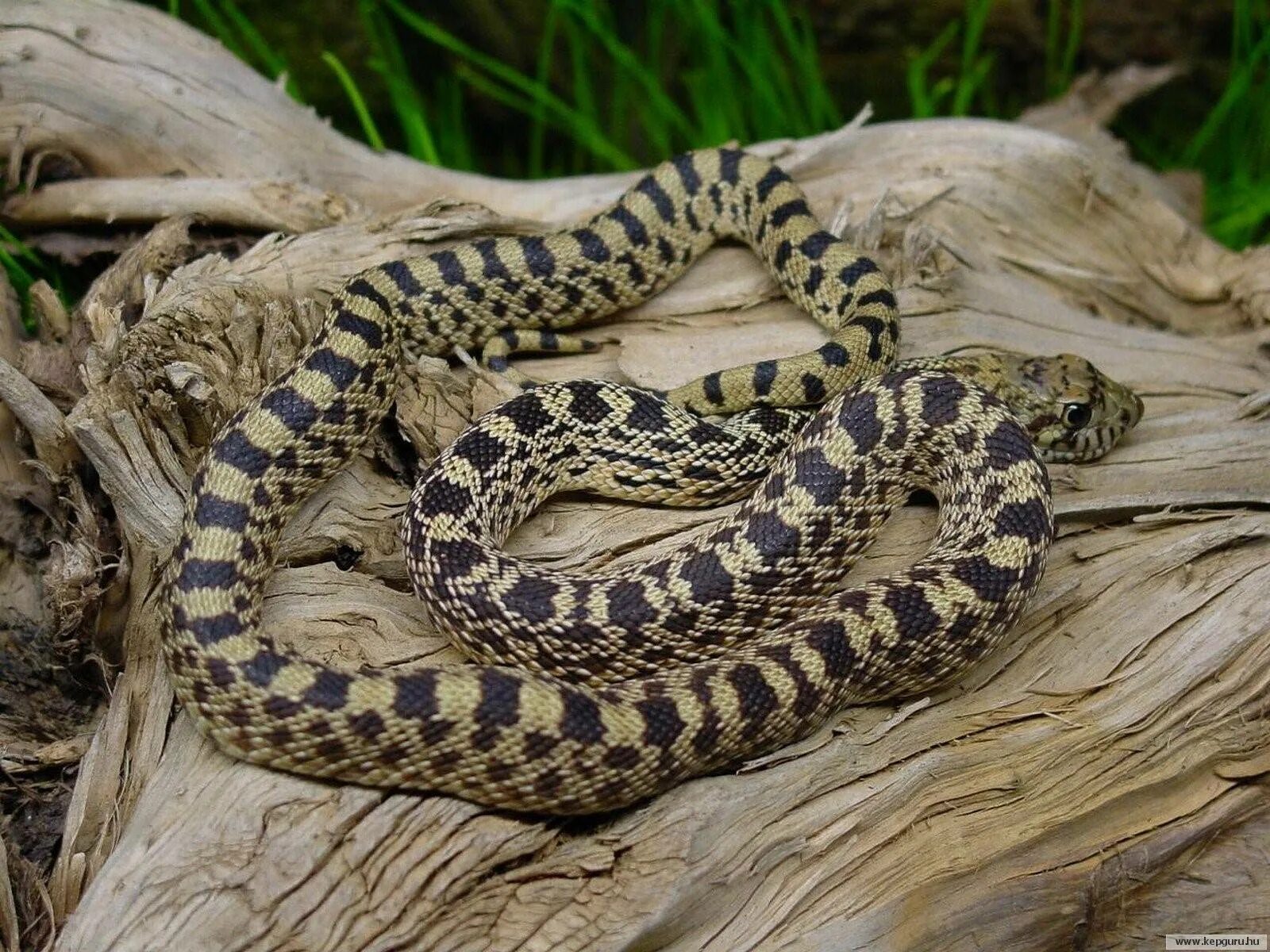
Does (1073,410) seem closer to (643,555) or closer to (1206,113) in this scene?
(643,555)

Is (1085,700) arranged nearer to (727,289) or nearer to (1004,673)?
(1004,673)

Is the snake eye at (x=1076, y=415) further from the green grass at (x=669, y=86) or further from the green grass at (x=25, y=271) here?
the green grass at (x=25, y=271)

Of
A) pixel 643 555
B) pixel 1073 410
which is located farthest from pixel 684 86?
pixel 643 555

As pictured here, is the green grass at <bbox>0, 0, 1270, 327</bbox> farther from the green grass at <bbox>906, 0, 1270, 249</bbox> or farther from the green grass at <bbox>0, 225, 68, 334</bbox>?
the green grass at <bbox>0, 225, 68, 334</bbox>

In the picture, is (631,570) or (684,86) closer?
(631,570)

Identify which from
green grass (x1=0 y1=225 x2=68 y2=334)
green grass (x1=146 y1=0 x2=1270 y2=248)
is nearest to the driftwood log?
green grass (x1=0 y1=225 x2=68 y2=334)

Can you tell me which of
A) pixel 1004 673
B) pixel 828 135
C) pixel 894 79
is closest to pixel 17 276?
pixel 828 135

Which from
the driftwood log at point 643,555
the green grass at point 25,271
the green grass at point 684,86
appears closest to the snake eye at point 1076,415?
the driftwood log at point 643,555
